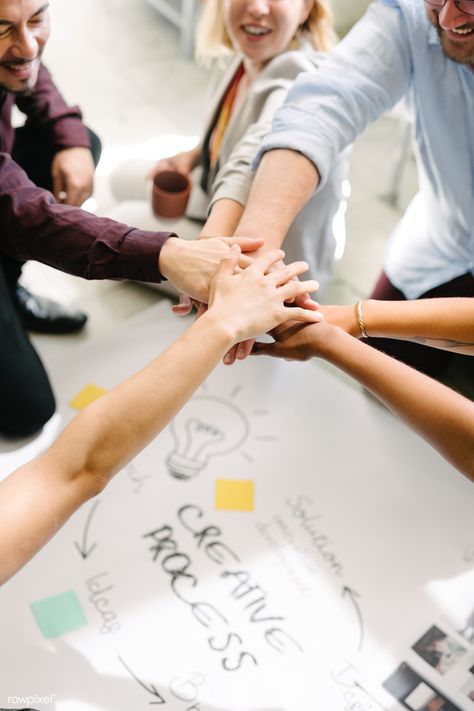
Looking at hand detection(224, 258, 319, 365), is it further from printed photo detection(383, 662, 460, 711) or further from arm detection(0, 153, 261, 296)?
printed photo detection(383, 662, 460, 711)

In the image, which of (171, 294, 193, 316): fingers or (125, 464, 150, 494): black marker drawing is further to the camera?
(125, 464, 150, 494): black marker drawing

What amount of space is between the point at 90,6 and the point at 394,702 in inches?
116

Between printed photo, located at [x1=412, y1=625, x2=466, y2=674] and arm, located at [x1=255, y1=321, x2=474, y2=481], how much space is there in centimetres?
35

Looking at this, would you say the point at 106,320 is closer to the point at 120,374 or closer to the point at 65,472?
the point at 120,374

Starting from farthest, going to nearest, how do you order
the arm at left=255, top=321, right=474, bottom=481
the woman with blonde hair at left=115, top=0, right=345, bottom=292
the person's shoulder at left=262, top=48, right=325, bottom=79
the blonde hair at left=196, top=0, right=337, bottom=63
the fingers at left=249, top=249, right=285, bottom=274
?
the blonde hair at left=196, top=0, right=337, bottom=63, the person's shoulder at left=262, top=48, right=325, bottom=79, the woman with blonde hair at left=115, top=0, right=345, bottom=292, the fingers at left=249, top=249, right=285, bottom=274, the arm at left=255, top=321, right=474, bottom=481

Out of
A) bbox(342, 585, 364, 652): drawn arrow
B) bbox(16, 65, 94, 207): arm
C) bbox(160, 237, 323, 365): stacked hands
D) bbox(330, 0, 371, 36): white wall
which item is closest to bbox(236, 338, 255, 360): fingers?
bbox(160, 237, 323, 365): stacked hands

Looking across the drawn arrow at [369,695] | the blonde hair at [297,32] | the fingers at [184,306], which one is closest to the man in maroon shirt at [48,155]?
the blonde hair at [297,32]

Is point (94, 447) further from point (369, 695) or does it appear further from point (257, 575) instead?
point (369, 695)

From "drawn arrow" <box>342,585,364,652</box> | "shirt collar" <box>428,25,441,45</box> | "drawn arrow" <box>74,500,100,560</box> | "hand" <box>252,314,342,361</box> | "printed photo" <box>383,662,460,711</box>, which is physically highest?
"shirt collar" <box>428,25,441,45</box>

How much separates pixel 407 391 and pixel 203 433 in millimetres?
574

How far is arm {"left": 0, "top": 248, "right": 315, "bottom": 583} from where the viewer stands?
83 cm

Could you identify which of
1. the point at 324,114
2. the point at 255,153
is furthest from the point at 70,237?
the point at 324,114

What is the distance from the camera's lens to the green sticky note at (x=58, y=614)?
113 cm

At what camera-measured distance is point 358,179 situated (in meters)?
2.36
